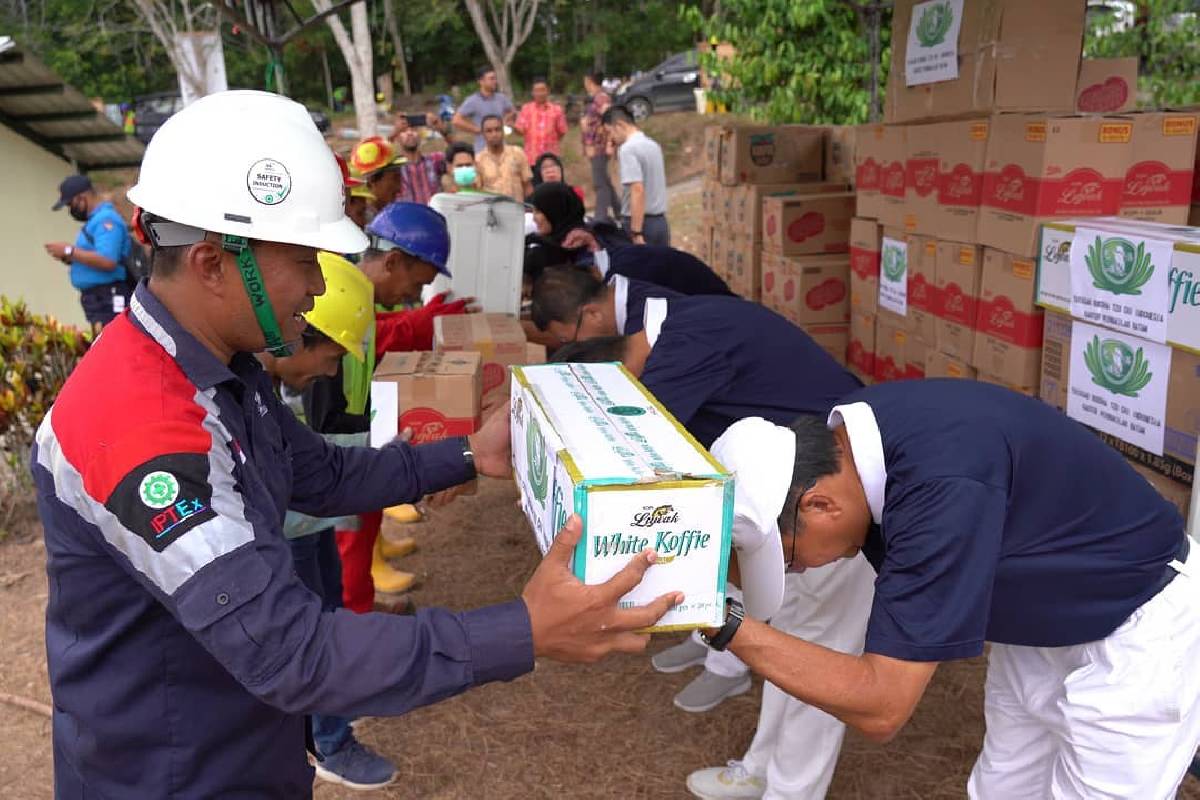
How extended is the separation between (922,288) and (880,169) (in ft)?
2.68

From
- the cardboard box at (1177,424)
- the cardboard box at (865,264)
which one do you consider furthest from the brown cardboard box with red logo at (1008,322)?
the cardboard box at (865,264)

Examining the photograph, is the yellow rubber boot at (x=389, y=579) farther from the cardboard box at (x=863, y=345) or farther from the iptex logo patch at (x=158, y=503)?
the iptex logo patch at (x=158, y=503)

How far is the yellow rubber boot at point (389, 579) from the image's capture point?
4.24 meters

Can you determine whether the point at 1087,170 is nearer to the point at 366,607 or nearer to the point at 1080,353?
the point at 1080,353

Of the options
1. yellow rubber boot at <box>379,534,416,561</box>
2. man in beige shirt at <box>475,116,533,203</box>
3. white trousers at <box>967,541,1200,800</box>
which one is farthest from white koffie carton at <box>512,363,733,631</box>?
man in beige shirt at <box>475,116,533,203</box>

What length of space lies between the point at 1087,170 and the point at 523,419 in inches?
106

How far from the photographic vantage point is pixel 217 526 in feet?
3.96

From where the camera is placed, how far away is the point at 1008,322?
3744 millimetres

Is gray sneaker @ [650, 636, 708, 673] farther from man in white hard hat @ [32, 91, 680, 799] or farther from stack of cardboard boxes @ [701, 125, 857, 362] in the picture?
stack of cardboard boxes @ [701, 125, 857, 362]

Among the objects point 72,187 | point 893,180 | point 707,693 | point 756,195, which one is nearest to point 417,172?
point 72,187

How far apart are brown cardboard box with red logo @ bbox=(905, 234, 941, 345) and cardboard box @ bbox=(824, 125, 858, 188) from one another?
5.95ft

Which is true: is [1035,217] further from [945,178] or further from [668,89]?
[668,89]

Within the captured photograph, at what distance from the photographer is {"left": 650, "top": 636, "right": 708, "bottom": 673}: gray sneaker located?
3621 mm

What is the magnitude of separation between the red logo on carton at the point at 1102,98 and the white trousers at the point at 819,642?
3.02 meters
